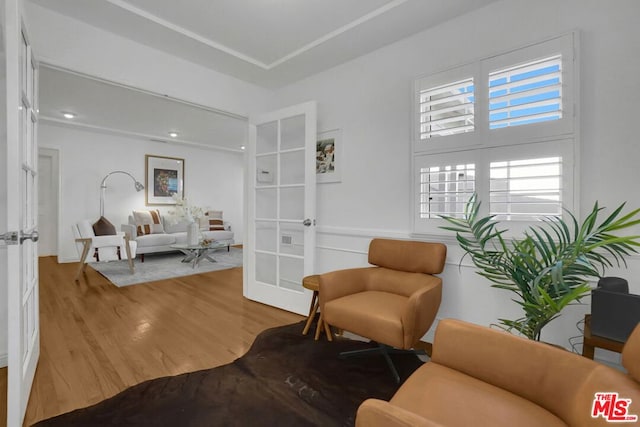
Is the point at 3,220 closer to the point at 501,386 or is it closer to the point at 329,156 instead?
the point at 329,156

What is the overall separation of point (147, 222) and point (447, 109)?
19.7 feet

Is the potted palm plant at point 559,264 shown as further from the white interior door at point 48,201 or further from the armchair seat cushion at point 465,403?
A: the white interior door at point 48,201

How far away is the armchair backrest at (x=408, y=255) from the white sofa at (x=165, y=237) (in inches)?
166

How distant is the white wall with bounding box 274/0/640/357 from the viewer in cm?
167

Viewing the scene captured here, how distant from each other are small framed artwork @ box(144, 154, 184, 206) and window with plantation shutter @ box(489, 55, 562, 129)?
6.19 m

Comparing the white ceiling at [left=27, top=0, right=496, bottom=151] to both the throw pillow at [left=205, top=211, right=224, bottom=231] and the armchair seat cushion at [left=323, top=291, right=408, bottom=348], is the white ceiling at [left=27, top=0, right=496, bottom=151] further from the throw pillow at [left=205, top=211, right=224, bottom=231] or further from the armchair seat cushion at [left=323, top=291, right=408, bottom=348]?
the throw pillow at [left=205, top=211, right=224, bottom=231]

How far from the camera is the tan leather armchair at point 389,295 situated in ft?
5.61

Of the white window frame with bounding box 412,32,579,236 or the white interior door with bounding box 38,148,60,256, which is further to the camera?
the white interior door with bounding box 38,148,60,256

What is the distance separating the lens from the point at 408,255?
2.27m

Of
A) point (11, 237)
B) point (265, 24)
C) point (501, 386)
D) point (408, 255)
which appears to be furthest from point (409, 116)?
point (11, 237)

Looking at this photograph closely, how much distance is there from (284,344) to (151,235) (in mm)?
4704

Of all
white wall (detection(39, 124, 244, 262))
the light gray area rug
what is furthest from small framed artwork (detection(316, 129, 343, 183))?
white wall (detection(39, 124, 244, 262))

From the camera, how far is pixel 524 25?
196 cm

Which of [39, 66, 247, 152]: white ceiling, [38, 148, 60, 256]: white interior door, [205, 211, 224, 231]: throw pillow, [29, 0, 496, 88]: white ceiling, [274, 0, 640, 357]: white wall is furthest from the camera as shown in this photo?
[205, 211, 224, 231]: throw pillow
